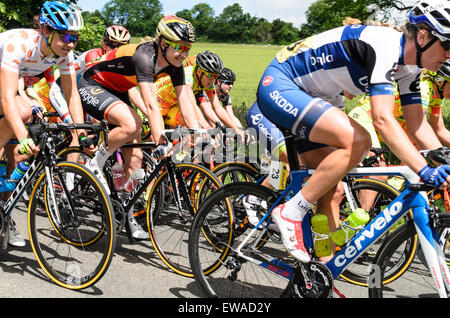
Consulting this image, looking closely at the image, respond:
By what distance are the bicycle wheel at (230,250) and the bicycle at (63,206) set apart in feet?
2.28

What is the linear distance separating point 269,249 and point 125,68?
8.34 ft

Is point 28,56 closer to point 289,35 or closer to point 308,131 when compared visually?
point 308,131

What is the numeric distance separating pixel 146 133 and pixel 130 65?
6.14 ft

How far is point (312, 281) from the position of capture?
10.8ft

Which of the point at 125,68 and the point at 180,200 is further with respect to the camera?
the point at 125,68

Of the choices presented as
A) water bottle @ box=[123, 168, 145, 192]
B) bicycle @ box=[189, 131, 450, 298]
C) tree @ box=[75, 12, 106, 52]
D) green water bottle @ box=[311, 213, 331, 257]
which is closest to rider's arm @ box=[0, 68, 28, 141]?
water bottle @ box=[123, 168, 145, 192]

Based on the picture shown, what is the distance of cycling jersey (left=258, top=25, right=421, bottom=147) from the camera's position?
9.52ft

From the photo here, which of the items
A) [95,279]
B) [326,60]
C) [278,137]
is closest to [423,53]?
[326,60]

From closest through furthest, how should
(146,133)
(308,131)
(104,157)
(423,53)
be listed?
(423,53)
(308,131)
(104,157)
(146,133)

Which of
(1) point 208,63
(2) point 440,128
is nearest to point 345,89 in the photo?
(2) point 440,128

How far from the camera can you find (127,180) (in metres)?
5.18

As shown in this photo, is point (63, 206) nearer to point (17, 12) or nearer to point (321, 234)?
point (321, 234)

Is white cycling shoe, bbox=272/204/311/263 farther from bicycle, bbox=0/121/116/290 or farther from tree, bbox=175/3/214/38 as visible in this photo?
tree, bbox=175/3/214/38

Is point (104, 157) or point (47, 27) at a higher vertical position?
point (47, 27)
